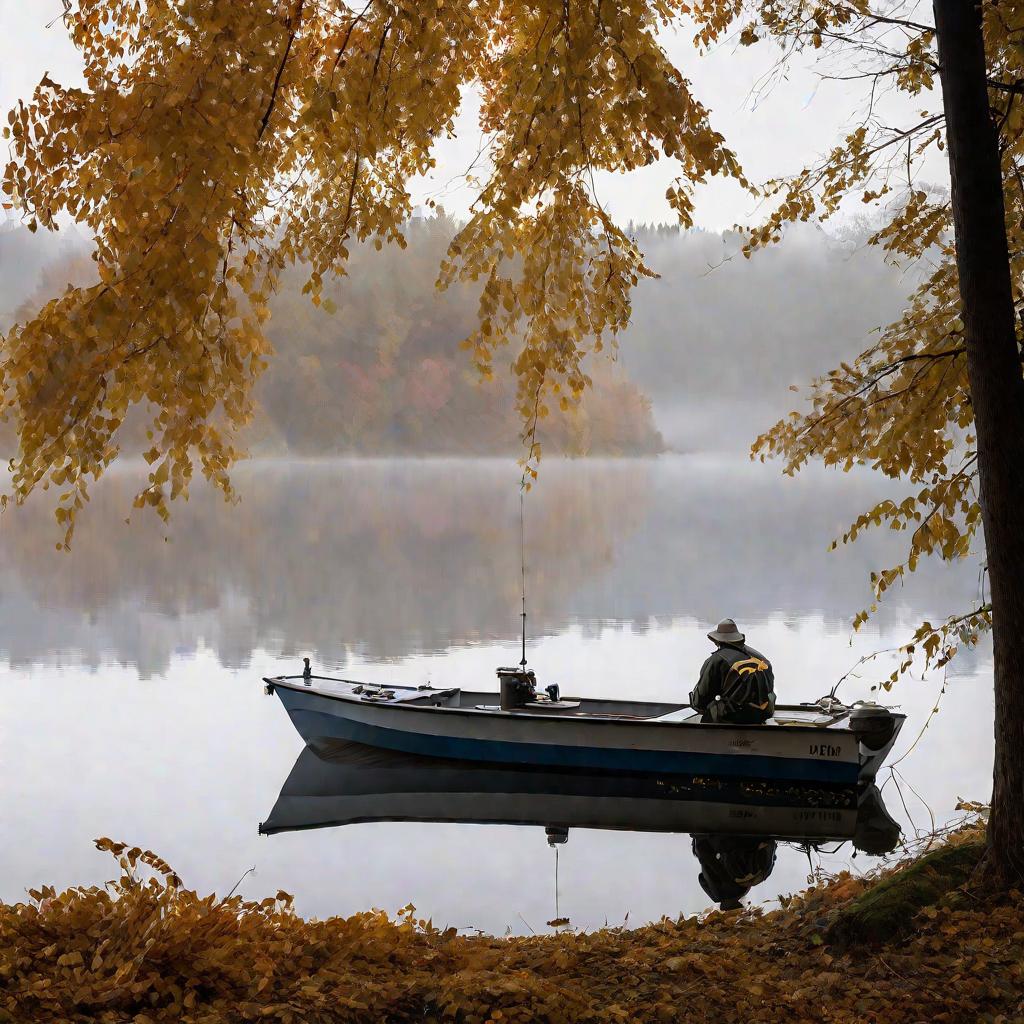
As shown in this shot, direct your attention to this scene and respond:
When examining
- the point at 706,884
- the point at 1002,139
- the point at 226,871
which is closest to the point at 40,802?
the point at 226,871

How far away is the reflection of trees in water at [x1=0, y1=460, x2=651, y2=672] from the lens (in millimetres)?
27094

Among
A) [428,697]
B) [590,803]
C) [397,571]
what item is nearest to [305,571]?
[397,571]

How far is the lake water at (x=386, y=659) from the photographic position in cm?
1070

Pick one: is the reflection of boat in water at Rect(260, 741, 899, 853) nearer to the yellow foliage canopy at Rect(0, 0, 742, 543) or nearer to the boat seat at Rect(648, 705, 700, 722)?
the boat seat at Rect(648, 705, 700, 722)

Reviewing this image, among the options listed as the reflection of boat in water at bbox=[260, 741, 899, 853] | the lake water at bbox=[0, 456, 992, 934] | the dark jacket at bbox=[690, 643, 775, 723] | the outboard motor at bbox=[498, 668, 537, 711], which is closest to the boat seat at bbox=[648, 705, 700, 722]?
the dark jacket at bbox=[690, 643, 775, 723]

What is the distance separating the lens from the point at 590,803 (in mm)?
13312

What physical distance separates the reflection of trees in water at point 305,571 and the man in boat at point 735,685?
272 inches

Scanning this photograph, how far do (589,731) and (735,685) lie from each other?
190 centimetres

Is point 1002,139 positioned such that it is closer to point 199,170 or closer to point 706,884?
point 199,170

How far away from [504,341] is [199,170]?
6.78ft

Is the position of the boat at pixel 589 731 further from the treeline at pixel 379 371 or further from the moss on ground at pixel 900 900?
the treeline at pixel 379 371

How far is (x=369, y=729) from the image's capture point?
597 inches

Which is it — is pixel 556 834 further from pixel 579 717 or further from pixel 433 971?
pixel 433 971

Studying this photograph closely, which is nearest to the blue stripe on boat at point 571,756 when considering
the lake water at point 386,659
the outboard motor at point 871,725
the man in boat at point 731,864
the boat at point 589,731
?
the boat at point 589,731
